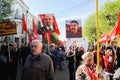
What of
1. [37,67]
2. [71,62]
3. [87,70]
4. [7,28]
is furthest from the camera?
[71,62]

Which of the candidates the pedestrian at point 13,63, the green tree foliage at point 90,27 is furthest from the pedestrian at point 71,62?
the green tree foliage at point 90,27

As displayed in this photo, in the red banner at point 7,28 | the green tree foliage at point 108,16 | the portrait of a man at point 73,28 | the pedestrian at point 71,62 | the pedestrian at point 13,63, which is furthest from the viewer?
the green tree foliage at point 108,16

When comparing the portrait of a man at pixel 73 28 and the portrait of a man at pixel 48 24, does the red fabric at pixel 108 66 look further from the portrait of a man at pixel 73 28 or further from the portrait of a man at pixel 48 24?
the portrait of a man at pixel 73 28

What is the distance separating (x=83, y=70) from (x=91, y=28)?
103959 millimetres

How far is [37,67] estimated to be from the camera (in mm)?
7859

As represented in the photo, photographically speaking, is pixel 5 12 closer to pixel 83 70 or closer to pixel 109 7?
pixel 83 70

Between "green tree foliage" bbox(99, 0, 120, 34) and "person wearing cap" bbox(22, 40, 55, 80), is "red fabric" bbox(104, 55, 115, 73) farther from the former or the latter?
"green tree foliage" bbox(99, 0, 120, 34)

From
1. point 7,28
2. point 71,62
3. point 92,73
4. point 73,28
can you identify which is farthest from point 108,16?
point 92,73

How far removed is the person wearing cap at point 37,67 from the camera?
7.84 meters

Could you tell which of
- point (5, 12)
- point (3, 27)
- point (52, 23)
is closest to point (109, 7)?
point (5, 12)

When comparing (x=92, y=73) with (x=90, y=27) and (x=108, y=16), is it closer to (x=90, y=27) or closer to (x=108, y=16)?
(x=108, y=16)

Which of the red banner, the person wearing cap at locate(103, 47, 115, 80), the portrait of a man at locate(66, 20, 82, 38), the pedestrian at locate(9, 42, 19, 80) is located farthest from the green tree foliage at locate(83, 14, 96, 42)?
the person wearing cap at locate(103, 47, 115, 80)

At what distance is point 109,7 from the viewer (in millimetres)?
70125

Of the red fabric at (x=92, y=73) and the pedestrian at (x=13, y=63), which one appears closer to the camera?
the red fabric at (x=92, y=73)
